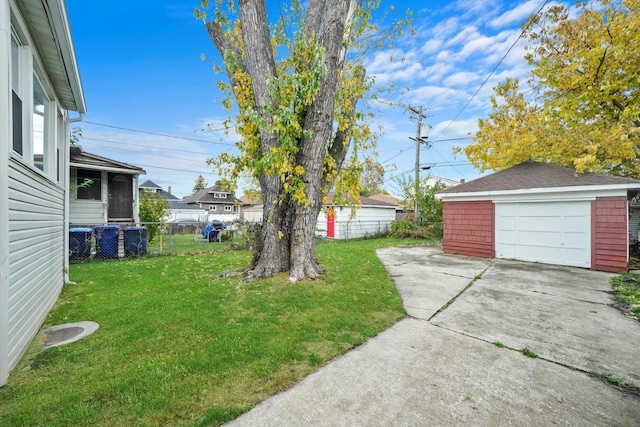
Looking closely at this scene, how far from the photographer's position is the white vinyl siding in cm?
249

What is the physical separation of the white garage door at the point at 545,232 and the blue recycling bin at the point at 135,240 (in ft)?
39.8

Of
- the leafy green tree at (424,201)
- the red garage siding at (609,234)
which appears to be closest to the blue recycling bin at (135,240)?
the red garage siding at (609,234)

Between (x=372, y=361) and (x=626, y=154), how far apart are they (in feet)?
37.0

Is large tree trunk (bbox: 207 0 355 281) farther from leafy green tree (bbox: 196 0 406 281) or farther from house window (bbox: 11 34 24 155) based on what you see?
house window (bbox: 11 34 24 155)

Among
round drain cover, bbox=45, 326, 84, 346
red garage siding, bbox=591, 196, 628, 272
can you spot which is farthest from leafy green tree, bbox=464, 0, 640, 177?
round drain cover, bbox=45, 326, 84, 346

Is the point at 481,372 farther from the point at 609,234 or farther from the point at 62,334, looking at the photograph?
the point at 609,234

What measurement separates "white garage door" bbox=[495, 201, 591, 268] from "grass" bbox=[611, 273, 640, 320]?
4.21 feet

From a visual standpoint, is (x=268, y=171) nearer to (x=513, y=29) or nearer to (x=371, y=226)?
(x=513, y=29)

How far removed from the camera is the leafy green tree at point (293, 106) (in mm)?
4660

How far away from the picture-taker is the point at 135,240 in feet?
28.2

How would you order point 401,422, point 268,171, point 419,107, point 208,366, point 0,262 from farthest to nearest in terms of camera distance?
point 419,107, point 268,171, point 208,366, point 0,262, point 401,422

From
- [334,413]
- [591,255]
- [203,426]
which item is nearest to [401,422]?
[334,413]

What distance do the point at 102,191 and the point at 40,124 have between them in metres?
7.23

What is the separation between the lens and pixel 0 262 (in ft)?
7.10
